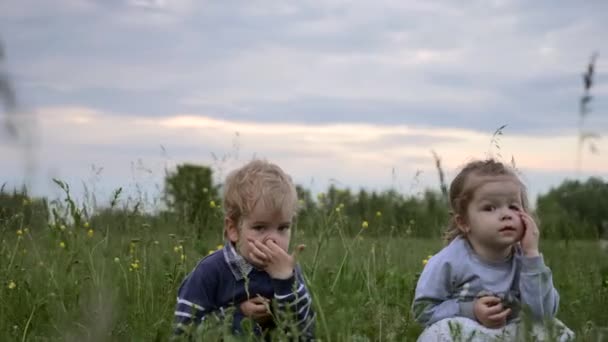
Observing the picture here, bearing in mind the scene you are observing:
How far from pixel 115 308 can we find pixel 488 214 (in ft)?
10.2

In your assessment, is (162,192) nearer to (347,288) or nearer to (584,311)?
(347,288)

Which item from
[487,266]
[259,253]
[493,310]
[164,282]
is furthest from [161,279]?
[493,310]

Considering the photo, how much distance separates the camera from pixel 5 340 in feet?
13.3

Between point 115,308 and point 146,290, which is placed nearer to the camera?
point 115,308

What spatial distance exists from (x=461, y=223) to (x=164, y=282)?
1945 mm

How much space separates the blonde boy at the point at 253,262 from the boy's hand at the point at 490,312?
0.75 meters

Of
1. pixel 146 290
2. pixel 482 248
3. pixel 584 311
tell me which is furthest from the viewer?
pixel 146 290

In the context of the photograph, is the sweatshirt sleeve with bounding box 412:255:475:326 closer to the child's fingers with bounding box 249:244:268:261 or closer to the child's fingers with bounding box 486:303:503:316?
the child's fingers with bounding box 486:303:503:316

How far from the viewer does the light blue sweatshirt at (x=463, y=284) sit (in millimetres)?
3941

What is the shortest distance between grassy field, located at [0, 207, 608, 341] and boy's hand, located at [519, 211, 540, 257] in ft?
1.09

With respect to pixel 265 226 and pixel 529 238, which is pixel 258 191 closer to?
pixel 265 226

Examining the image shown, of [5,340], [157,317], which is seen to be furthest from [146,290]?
[5,340]

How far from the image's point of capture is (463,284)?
400 centimetres

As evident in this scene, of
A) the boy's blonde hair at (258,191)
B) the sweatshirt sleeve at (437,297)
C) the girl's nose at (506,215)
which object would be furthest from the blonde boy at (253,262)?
the girl's nose at (506,215)
